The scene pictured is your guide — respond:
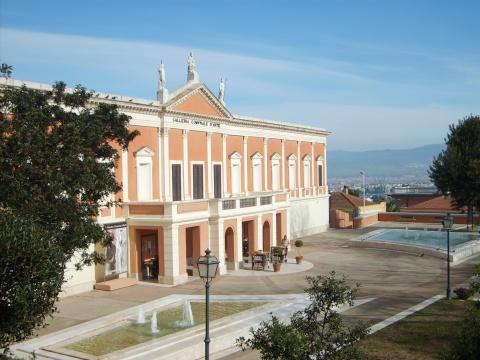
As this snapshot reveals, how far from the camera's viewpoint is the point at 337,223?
2275 inches

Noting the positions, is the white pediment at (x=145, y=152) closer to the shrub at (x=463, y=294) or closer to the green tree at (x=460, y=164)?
the shrub at (x=463, y=294)

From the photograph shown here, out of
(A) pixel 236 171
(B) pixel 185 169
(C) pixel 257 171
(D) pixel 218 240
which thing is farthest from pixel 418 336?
(C) pixel 257 171

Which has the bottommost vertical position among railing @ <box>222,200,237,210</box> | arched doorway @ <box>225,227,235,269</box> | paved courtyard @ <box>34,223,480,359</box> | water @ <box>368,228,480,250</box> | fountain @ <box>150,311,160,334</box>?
paved courtyard @ <box>34,223,480,359</box>

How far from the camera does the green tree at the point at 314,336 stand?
1038 cm

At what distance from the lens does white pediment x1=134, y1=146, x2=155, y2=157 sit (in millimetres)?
31312

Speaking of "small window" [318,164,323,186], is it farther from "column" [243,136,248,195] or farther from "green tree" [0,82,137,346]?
"green tree" [0,82,137,346]

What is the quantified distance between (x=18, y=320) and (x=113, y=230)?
17.9m

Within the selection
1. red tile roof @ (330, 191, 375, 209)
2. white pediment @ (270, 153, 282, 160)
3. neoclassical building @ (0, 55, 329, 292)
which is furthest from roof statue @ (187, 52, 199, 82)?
red tile roof @ (330, 191, 375, 209)

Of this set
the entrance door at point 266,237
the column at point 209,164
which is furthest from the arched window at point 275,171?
the column at point 209,164

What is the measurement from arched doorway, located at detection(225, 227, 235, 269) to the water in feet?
47.8

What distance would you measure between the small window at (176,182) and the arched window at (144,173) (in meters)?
1.90

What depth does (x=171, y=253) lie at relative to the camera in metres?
28.9

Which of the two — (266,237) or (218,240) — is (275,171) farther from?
(218,240)

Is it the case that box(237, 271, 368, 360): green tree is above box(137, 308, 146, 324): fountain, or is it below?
above
